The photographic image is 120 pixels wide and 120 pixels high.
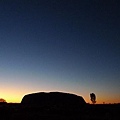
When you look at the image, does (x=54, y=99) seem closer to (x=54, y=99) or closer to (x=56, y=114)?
(x=54, y=99)

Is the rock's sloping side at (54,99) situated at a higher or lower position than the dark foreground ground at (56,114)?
higher

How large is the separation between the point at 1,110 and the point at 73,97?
4398 cm

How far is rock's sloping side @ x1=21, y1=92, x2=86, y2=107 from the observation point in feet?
207

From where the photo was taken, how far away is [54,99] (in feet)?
210

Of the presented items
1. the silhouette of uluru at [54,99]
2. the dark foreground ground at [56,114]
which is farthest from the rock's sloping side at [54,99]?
the dark foreground ground at [56,114]

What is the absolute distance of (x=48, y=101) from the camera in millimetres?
63156

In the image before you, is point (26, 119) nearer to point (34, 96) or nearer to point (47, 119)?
point (47, 119)

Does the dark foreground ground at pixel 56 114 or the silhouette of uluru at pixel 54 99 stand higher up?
the silhouette of uluru at pixel 54 99

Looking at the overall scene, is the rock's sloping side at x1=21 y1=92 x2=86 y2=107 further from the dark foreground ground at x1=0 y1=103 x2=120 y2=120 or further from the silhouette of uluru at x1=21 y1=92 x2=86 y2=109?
the dark foreground ground at x1=0 y1=103 x2=120 y2=120

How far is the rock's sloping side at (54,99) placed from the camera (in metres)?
63.2

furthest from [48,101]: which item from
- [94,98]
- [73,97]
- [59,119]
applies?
[94,98]

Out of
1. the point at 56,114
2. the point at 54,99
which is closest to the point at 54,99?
the point at 54,99

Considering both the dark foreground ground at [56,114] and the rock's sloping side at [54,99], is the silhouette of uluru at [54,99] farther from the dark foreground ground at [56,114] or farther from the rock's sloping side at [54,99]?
the dark foreground ground at [56,114]

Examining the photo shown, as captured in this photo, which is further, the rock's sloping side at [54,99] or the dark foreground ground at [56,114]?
the rock's sloping side at [54,99]
